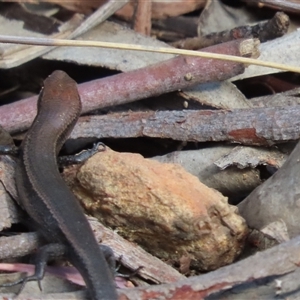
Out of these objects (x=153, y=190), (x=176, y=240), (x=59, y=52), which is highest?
(x=59, y=52)

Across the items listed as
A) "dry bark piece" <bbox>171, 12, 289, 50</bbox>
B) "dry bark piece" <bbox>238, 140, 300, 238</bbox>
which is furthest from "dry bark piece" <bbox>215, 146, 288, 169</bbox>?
"dry bark piece" <bbox>171, 12, 289, 50</bbox>

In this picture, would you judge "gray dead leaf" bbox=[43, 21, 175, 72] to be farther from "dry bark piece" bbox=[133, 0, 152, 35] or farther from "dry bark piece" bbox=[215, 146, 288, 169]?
"dry bark piece" bbox=[215, 146, 288, 169]

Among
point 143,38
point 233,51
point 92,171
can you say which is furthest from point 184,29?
point 92,171

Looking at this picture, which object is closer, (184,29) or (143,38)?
(143,38)

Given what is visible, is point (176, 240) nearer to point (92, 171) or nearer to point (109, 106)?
point (92, 171)

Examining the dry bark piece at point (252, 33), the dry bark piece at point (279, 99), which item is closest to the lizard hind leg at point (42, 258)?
the dry bark piece at point (279, 99)

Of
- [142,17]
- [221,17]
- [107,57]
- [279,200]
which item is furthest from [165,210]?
[221,17]
